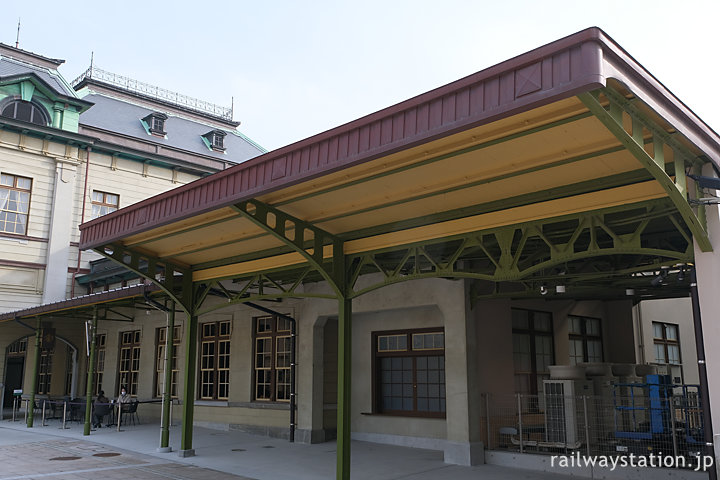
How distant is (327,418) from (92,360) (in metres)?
6.64

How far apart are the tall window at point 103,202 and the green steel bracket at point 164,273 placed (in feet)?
42.1

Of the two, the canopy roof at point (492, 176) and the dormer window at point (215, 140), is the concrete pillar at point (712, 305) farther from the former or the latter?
the dormer window at point (215, 140)

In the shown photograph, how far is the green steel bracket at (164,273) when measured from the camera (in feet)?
38.4

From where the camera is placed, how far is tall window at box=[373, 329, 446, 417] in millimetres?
13953

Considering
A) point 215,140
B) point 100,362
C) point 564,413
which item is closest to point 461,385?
point 564,413

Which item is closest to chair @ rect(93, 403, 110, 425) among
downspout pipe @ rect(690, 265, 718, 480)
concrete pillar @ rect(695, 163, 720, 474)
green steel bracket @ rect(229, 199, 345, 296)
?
green steel bracket @ rect(229, 199, 345, 296)

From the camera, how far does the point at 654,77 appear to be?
502cm

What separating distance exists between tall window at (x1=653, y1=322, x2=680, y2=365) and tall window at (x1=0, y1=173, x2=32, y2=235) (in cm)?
2170

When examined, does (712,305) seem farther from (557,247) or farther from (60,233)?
(60,233)

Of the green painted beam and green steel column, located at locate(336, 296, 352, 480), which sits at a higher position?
the green painted beam

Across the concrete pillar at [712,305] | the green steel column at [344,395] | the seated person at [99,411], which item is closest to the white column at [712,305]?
the concrete pillar at [712,305]

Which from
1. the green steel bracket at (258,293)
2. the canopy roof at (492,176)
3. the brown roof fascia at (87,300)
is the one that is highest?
the canopy roof at (492,176)

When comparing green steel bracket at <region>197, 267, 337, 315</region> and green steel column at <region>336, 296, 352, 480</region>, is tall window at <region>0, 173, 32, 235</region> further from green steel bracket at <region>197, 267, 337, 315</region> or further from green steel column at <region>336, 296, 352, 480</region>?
green steel column at <region>336, 296, 352, 480</region>

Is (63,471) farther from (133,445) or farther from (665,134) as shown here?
(665,134)
